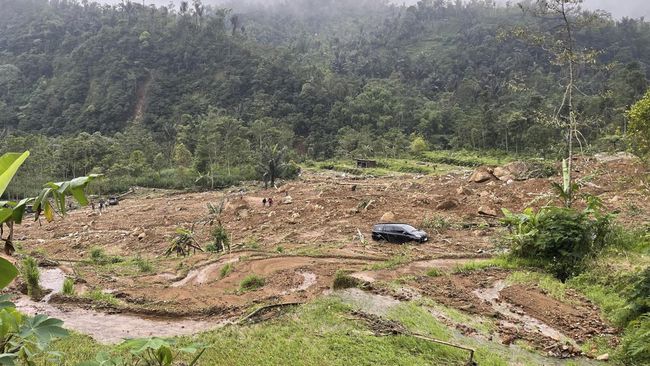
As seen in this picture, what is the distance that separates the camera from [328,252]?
16984 millimetres

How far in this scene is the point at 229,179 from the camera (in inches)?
2004

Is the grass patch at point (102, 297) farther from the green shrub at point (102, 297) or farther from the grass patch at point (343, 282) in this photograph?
the grass patch at point (343, 282)

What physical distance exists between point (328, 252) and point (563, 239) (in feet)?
25.0

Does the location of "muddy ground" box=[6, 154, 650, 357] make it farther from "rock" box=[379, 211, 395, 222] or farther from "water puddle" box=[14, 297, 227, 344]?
"water puddle" box=[14, 297, 227, 344]

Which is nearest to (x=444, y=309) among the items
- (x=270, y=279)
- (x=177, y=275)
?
(x=270, y=279)

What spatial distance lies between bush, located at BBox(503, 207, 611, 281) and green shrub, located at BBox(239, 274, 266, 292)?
7.45 metres

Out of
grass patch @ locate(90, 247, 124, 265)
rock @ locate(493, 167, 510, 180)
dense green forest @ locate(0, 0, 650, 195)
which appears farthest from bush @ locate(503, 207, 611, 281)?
dense green forest @ locate(0, 0, 650, 195)

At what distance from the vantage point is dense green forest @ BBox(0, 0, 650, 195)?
5541cm

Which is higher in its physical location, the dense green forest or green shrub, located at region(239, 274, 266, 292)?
the dense green forest

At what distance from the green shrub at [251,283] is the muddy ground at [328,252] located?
22 cm

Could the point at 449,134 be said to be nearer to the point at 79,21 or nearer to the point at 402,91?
the point at 402,91

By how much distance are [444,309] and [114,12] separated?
126 meters

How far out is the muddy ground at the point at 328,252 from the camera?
34.7 ft

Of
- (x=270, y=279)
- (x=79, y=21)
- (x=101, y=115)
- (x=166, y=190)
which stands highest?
(x=79, y=21)
